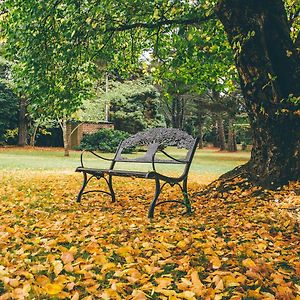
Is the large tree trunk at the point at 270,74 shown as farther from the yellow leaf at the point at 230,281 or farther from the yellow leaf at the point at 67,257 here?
the yellow leaf at the point at 67,257

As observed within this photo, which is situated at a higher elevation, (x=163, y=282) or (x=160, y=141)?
(x=160, y=141)

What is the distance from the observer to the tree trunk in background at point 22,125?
1152 inches

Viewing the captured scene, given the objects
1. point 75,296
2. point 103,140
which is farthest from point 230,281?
point 103,140

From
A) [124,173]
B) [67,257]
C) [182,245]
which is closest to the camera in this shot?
[67,257]

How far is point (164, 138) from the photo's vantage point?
5.89m

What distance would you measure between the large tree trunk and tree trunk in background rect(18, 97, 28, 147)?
1009 inches

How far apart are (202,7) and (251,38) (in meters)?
2.40

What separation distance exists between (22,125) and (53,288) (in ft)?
93.9

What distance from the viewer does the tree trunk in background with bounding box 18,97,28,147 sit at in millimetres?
29266

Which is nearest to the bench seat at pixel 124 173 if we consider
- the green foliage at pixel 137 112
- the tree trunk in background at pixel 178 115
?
the green foliage at pixel 137 112

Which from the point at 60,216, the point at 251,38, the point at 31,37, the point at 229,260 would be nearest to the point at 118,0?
the point at 31,37

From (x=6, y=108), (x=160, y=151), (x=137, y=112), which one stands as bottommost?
(x=160, y=151)

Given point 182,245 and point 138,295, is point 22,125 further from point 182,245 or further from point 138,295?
point 138,295

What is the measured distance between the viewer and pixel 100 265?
3098 millimetres
